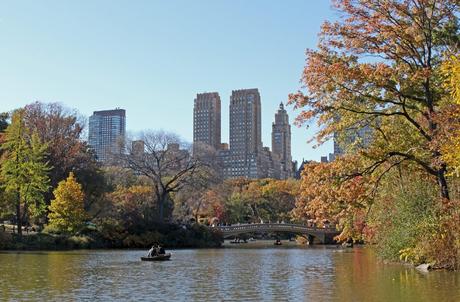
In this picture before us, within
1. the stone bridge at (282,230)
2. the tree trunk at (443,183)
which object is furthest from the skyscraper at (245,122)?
the tree trunk at (443,183)

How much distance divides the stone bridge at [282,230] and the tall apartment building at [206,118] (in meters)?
79.4

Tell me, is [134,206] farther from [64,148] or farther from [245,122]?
[245,122]

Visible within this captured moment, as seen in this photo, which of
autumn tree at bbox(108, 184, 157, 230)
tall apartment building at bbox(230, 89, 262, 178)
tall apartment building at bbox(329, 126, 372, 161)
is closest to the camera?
tall apartment building at bbox(329, 126, 372, 161)

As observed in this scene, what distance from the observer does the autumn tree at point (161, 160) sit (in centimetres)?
6228

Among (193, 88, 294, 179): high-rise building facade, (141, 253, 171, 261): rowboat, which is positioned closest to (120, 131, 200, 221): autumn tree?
(141, 253, 171, 261): rowboat

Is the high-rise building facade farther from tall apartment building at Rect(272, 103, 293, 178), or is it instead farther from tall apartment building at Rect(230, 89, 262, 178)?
tall apartment building at Rect(272, 103, 293, 178)

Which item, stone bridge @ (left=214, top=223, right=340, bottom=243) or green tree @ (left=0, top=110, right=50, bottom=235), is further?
stone bridge @ (left=214, top=223, right=340, bottom=243)

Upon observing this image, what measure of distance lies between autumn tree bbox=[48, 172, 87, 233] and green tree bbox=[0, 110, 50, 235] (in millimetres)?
1472

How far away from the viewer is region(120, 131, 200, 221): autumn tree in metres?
62.3

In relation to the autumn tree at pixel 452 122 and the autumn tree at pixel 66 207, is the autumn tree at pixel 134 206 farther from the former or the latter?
the autumn tree at pixel 452 122

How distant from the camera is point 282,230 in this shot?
7356cm

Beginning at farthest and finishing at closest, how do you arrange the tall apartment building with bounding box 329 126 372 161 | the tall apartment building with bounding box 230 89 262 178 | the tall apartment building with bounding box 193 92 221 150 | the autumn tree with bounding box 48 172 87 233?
the tall apartment building with bounding box 230 89 262 178
the tall apartment building with bounding box 193 92 221 150
the autumn tree with bounding box 48 172 87 233
the tall apartment building with bounding box 329 126 372 161

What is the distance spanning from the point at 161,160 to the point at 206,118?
316ft

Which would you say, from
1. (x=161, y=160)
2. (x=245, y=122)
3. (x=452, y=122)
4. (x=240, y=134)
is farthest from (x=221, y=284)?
(x=240, y=134)
